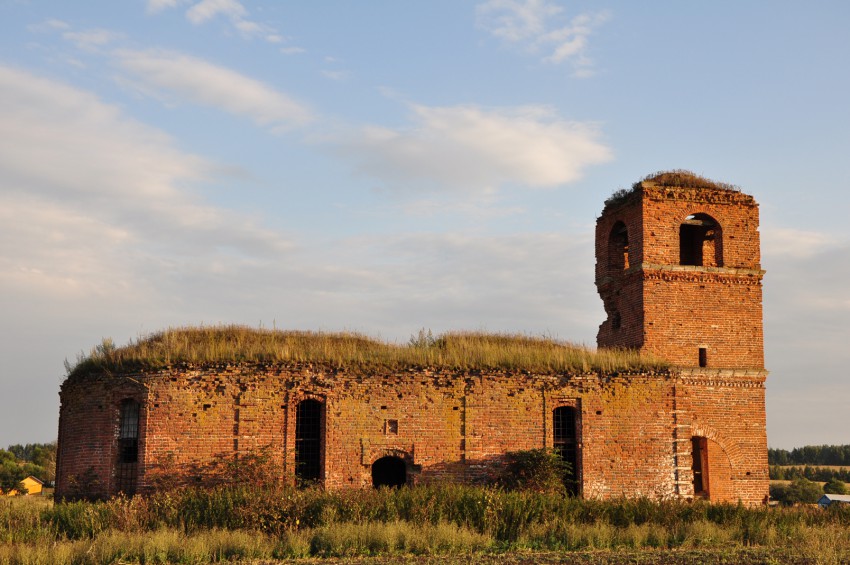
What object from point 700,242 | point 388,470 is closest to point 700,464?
point 700,242

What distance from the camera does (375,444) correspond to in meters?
21.7

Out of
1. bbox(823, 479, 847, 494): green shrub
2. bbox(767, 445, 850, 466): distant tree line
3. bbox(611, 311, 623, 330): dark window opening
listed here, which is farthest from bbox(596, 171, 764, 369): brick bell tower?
bbox(767, 445, 850, 466): distant tree line

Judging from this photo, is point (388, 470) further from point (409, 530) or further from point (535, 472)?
point (409, 530)

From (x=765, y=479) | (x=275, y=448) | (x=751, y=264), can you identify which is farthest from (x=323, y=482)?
(x=751, y=264)

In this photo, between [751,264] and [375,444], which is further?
[751,264]

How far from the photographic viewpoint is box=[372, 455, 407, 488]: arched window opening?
75.4ft

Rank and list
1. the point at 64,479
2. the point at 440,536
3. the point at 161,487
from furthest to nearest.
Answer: the point at 64,479 → the point at 161,487 → the point at 440,536

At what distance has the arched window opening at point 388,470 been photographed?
2297 cm

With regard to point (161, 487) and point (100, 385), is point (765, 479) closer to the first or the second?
point (161, 487)

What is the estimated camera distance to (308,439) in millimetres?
21656

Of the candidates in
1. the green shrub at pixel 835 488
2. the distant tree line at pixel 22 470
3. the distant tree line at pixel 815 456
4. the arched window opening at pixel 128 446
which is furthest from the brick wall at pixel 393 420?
the distant tree line at pixel 815 456

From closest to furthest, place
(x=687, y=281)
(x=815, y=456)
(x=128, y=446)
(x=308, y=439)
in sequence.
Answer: (x=128, y=446), (x=308, y=439), (x=687, y=281), (x=815, y=456)

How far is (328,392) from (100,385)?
5328mm

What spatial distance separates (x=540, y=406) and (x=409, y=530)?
771 cm
